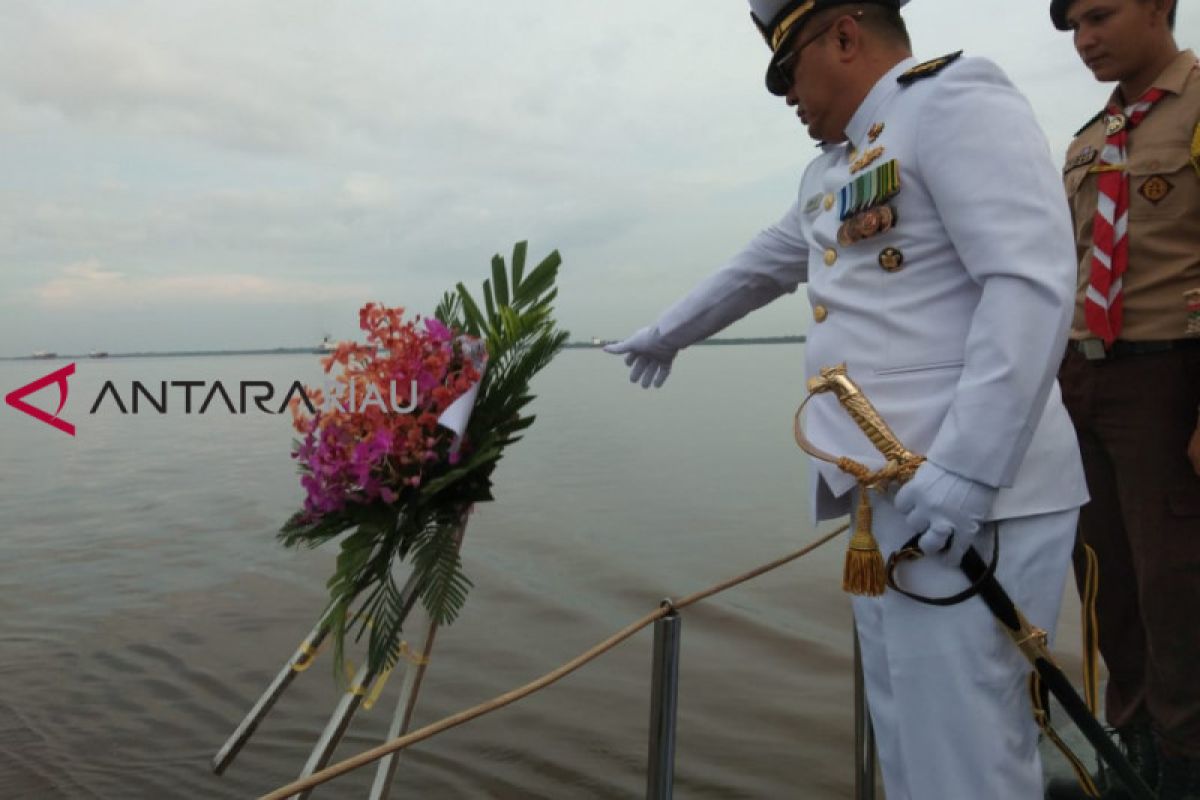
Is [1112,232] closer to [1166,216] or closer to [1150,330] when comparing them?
[1166,216]

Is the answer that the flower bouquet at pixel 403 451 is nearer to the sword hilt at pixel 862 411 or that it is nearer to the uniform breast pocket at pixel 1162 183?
the sword hilt at pixel 862 411

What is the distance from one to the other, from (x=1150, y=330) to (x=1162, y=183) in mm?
389

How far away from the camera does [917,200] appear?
1.68 meters

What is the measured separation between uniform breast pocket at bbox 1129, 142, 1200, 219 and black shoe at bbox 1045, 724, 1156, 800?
149 centimetres

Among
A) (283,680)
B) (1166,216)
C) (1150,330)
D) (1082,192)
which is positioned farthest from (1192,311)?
(283,680)

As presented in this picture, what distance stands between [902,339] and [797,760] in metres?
3.39

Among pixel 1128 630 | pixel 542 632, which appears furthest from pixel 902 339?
pixel 542 632

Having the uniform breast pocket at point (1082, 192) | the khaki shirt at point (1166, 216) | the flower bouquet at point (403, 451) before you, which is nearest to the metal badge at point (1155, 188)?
the khaki shirt at point (1166, 216)

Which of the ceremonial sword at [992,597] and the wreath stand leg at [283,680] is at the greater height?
the ceremonial sword at [992,597]

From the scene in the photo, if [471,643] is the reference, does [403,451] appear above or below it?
above

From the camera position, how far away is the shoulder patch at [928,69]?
1684mm

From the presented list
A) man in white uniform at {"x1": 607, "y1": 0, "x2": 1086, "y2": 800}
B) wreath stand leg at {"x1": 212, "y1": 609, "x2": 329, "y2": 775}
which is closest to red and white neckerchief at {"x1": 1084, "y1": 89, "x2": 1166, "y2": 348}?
man in white uniform at {"x1": 607, "y1": 0, "x2": 1086, "y2": 800}

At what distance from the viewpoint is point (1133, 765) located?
101 inches

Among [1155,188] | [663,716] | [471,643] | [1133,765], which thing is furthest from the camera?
[471,643]
